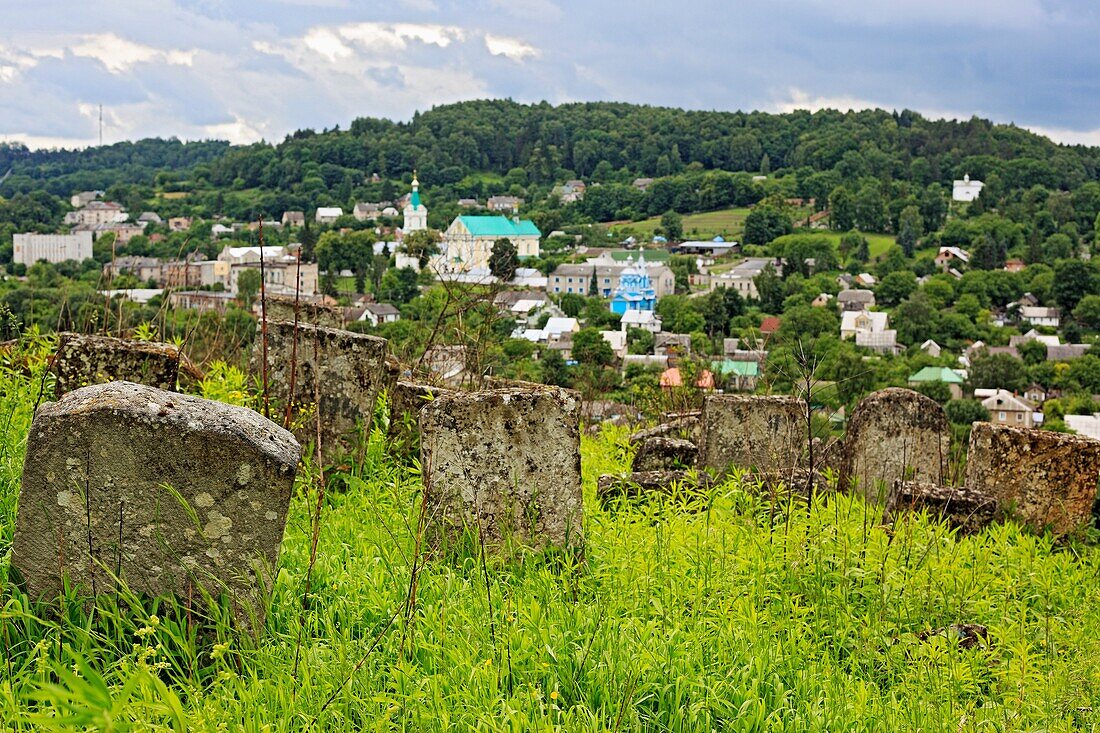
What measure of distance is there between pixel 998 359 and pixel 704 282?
38.1 m

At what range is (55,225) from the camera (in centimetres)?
9331

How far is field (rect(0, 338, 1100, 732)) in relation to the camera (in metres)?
3.16

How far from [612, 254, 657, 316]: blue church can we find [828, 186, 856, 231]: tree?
30.2 m

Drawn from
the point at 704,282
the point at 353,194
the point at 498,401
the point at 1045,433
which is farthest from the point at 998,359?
the point at 353,194

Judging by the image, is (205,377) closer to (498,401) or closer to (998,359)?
(498,401)

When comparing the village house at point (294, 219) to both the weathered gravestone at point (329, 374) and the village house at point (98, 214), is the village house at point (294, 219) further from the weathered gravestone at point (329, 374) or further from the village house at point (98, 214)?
the weathered gravestone at point (329, 374)

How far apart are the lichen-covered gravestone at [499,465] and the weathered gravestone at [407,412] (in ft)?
5.03

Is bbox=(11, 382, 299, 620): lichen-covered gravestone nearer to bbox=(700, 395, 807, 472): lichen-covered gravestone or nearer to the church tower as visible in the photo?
bbox=(700, 395, 807, 472): lichen-covered gravestone

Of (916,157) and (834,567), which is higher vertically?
(916,157)

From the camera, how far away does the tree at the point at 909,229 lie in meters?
92.9

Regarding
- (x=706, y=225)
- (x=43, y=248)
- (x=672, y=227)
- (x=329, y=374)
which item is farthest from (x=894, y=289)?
(x=329, y=374)

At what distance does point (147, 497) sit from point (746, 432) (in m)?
4.44

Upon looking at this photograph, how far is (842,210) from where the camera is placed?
102 metres

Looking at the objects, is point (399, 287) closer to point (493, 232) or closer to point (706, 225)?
point (493, 232)
